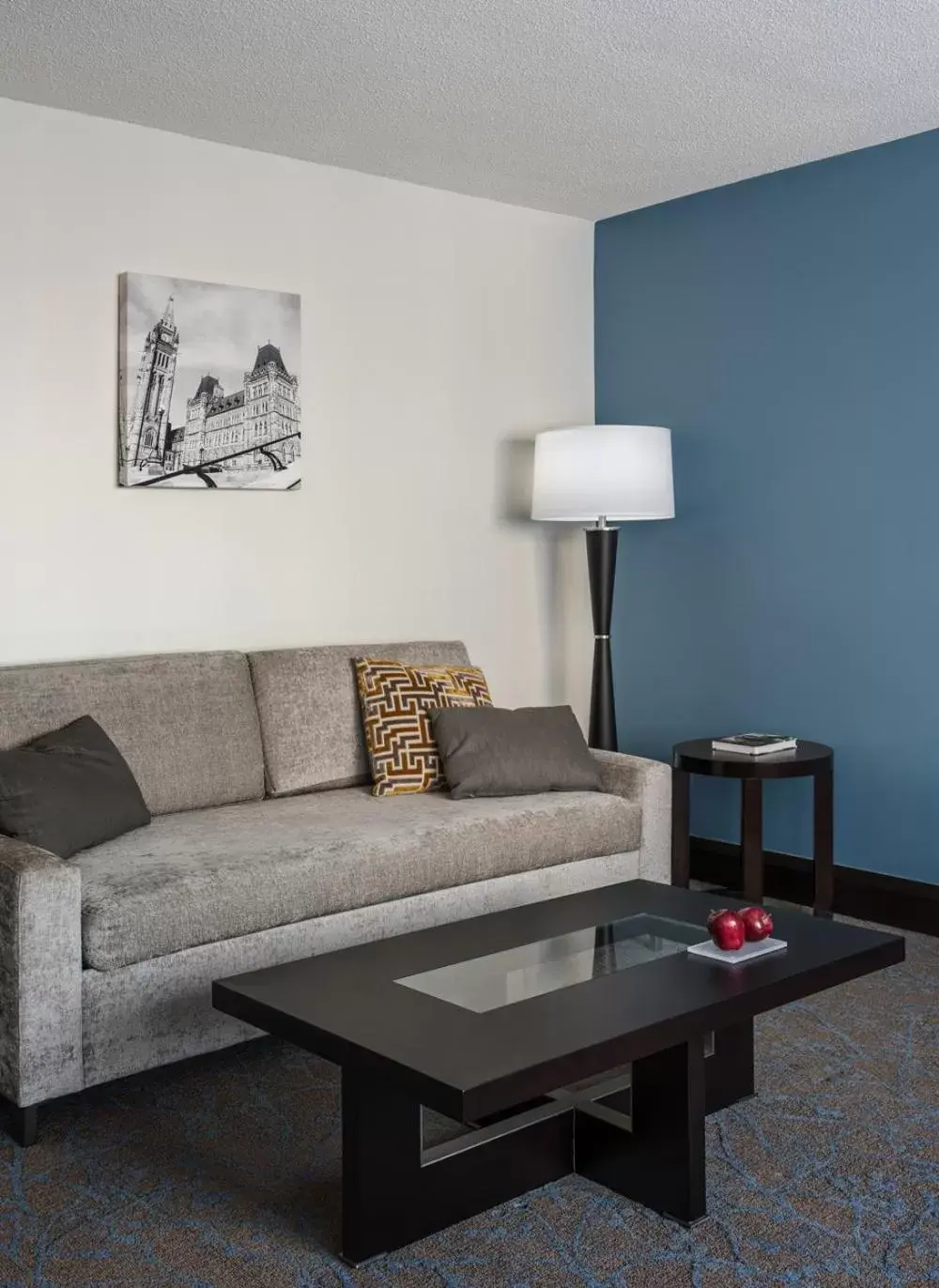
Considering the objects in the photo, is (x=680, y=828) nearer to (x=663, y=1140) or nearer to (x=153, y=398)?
(x=663, y=1140)

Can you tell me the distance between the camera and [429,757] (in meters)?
4.05

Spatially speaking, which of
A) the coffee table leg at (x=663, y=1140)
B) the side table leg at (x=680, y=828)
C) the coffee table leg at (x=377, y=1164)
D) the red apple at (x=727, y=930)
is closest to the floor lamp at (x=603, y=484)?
the side table leg at (x=680, y=828)

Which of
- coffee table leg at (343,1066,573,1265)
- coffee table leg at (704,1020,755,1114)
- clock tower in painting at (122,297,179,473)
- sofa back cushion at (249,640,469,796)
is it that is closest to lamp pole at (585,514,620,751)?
sofa back cushion at (249,640,469,796)

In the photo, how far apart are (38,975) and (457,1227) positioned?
38.0 inches

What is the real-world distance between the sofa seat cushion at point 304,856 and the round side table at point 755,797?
0.31 m

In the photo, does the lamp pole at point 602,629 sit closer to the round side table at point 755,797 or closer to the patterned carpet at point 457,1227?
the round side table at point 755,797

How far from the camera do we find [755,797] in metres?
4.18

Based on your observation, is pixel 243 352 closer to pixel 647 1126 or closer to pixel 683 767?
pixel 683 767

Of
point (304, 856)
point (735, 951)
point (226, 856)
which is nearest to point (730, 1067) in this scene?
point (735, 951)

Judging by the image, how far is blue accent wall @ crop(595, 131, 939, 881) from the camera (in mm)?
4211

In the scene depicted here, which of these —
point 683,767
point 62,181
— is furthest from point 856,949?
point 62,181

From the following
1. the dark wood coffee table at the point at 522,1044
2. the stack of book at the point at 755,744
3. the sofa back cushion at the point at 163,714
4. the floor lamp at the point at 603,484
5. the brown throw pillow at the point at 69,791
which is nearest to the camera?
the dark wood coffee table at the point at 522,1044

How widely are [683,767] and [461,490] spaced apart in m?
1.36

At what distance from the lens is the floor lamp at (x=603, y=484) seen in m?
4.52
